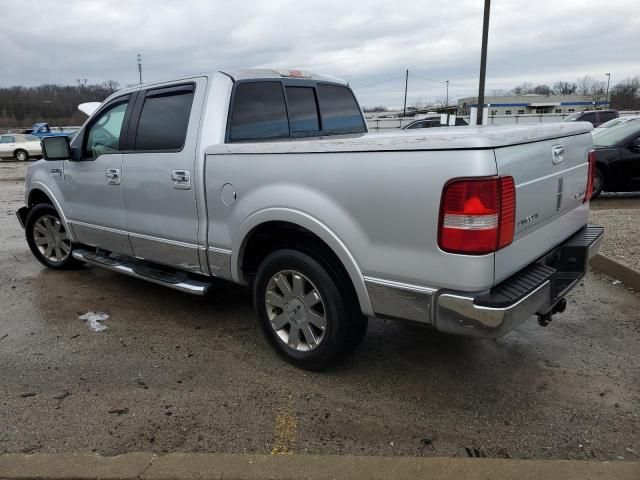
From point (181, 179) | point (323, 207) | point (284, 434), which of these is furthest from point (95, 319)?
point (323, 207)

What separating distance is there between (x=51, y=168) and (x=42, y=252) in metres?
1.16

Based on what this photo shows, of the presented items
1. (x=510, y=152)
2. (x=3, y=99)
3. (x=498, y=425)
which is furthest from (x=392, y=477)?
(x=3, y=99)

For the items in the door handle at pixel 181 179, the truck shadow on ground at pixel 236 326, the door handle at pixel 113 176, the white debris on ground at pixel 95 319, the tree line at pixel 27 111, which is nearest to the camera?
the truck shadow on ground at pixel 236 326

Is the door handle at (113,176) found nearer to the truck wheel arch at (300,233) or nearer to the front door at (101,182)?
the front door at (101,182)

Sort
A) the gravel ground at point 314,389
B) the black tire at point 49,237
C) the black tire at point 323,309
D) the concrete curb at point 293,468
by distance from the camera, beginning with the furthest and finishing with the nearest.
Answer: the black tire at point 49,237 → the black tire at point 323,309 → the gravel ground at point 314,389 → the concrete curb at point 293,468

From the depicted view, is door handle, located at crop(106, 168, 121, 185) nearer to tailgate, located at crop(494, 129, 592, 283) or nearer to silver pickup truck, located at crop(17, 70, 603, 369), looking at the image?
silver pickup truck, located at crop(17, 70, 603, 369)

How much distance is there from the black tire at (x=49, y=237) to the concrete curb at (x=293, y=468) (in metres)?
3.55

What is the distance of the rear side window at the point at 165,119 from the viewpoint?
13.2 feet

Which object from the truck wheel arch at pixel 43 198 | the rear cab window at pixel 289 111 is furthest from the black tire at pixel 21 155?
the rear cab window at pixel 289 111

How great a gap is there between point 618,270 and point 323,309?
3.59 meters

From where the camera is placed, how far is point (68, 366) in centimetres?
374

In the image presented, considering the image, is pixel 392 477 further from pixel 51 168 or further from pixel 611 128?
pixel 611 128

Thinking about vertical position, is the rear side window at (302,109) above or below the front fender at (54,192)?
above

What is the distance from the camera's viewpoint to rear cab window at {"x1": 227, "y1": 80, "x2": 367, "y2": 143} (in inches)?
157
